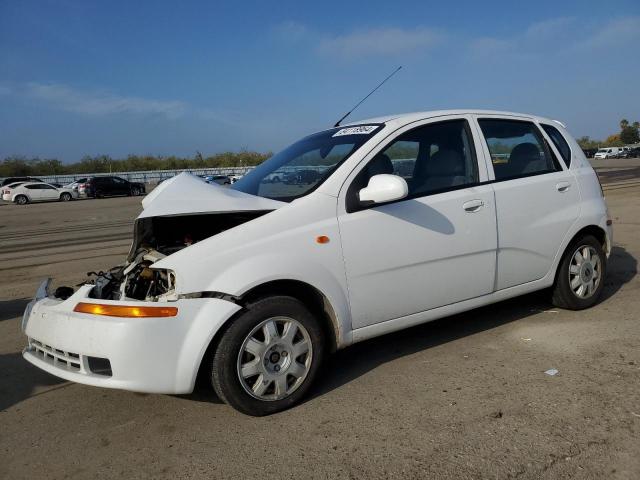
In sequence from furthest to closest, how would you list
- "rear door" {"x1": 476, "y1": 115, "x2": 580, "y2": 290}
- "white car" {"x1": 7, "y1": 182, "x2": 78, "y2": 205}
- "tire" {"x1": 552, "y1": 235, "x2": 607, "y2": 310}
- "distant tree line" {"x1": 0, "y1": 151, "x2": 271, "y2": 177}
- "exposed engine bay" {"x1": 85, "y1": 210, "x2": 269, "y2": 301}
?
"distant tree line" {"x1": 0, "y1": 151, "x2": 271, "y2": 177} < "white car" {"x1": 7, "y1": 182, "x2": 78, "y2": 205} < "tire" {"x1": 552, "y1": 235, "x2": 607, "y2": 310} < "rear door" {"x1": 476, "y1": 115, "x2": 580, "y2": 290} < "exposed engine bay" {"x1": 85, "y1": 210, "x2": 269, "y2": 301}

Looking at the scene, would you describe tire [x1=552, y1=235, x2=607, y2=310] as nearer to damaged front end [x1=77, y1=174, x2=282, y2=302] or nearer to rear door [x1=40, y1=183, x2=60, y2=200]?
damaged front end [x1=77, y1=174, x2=282, y2=302]

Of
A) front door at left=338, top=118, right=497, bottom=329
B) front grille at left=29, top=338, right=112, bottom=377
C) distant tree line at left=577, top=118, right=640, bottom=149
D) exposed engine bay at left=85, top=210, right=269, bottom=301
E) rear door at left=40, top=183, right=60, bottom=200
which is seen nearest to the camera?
front grille at left=29, top=338, right=112, bottom=377

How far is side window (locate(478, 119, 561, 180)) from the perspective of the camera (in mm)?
4227

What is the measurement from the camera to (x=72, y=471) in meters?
2.73

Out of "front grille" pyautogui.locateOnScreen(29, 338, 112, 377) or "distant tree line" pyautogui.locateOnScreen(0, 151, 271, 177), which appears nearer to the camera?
"front grille" pyautogui.locateOnScreen(29, 338, 112, 377)

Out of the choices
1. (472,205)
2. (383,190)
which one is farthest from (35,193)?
(383,190)

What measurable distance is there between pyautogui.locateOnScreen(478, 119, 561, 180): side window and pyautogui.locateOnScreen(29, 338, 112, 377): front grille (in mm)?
3021

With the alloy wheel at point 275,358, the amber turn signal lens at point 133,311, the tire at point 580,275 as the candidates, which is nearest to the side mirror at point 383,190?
the alloy wheel at point 275,358

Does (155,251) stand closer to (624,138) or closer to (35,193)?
(35,193)

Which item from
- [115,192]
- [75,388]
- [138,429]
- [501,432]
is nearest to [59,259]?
[75,388]

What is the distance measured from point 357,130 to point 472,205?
987mm

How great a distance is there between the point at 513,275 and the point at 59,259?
8.21 metres

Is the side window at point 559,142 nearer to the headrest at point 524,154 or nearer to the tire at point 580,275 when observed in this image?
the headrest at point 524,154

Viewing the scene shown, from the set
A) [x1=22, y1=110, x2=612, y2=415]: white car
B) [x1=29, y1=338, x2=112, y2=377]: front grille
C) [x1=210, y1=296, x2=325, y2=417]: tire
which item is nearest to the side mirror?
[x1=22, y1=110, x2=612, y2=415]: white car
